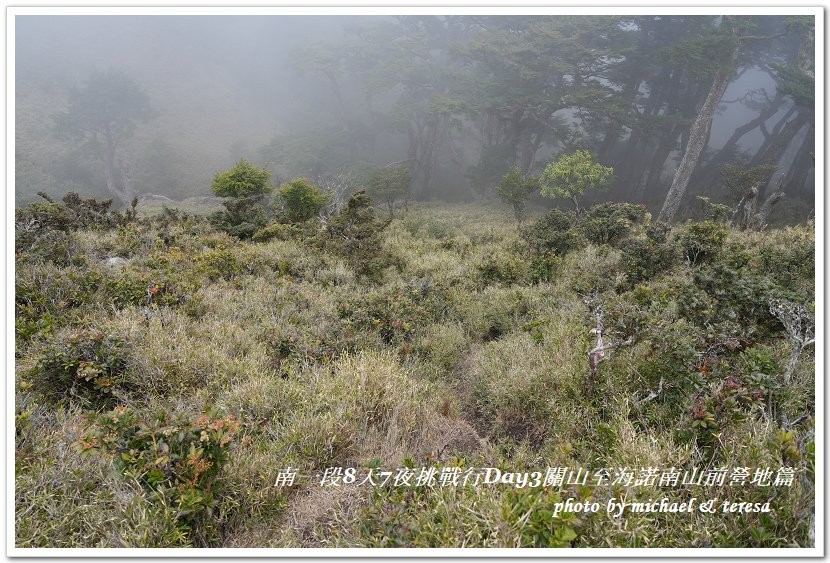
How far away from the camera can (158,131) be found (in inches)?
1812

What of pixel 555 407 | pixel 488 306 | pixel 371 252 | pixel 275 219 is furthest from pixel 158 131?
pixel 555 407

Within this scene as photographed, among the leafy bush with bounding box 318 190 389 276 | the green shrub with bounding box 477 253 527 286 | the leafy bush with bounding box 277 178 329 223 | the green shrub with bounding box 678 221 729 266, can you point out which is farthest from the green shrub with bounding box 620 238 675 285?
the leafy bush with bounding box 277 178 329 223

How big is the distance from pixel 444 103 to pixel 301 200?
2047cm

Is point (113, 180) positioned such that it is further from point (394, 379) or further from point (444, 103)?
point (394, 379)

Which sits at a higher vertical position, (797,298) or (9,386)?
(797,298)

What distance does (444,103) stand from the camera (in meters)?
32.3

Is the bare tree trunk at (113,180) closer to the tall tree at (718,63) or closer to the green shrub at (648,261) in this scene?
the green shrub at (648,261)

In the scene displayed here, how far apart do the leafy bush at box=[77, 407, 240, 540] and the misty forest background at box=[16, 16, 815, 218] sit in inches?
984

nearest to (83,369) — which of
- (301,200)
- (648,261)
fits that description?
(648,261)

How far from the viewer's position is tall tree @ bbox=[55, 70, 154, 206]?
3591cm

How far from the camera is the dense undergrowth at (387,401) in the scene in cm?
252

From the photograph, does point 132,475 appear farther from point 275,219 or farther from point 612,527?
point 275,219

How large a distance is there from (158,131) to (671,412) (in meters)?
56.4

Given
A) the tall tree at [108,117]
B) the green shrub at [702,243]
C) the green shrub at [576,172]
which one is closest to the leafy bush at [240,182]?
the green shrub at [576,172]
